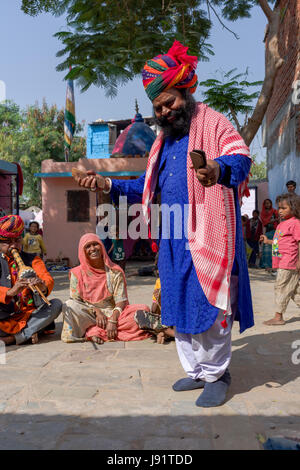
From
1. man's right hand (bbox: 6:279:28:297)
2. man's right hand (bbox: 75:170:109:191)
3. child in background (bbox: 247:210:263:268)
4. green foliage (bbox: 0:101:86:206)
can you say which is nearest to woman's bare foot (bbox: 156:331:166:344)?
man's right hand (bbox: 6:279:28:297)

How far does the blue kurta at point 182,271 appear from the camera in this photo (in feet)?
9.04

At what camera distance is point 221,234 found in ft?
9.00

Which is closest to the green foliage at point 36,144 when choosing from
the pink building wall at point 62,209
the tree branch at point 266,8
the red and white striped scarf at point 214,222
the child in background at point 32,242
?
the pink building wall at point 62,209

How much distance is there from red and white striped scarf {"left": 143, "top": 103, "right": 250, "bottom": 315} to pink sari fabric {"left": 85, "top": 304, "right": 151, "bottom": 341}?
2043 millimetres

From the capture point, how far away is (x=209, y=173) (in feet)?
7.52

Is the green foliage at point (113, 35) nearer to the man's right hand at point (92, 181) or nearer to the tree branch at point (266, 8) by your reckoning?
the tree branch at point (266, 8)

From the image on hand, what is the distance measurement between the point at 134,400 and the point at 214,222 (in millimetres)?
1243

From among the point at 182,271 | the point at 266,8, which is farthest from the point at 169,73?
the point at 266,8

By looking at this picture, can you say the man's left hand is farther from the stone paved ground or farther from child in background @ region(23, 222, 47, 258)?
child in background @ region(23, 222, 47, 258)

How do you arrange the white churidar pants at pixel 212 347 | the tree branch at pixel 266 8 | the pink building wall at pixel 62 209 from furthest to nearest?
1. the pink building wall at pixel 62 209
2. the tree branch at pixel 266 8
3. the white churidar pants at pixel 212 347

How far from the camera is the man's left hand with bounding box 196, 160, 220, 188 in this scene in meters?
2.27

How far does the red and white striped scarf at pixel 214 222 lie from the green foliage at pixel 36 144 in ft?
81.4

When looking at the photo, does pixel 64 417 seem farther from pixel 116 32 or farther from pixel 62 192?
pixel 62 192

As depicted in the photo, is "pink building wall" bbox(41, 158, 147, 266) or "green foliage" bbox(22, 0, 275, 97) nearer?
"green foliage" bbox(22, 0, 275, 97)
